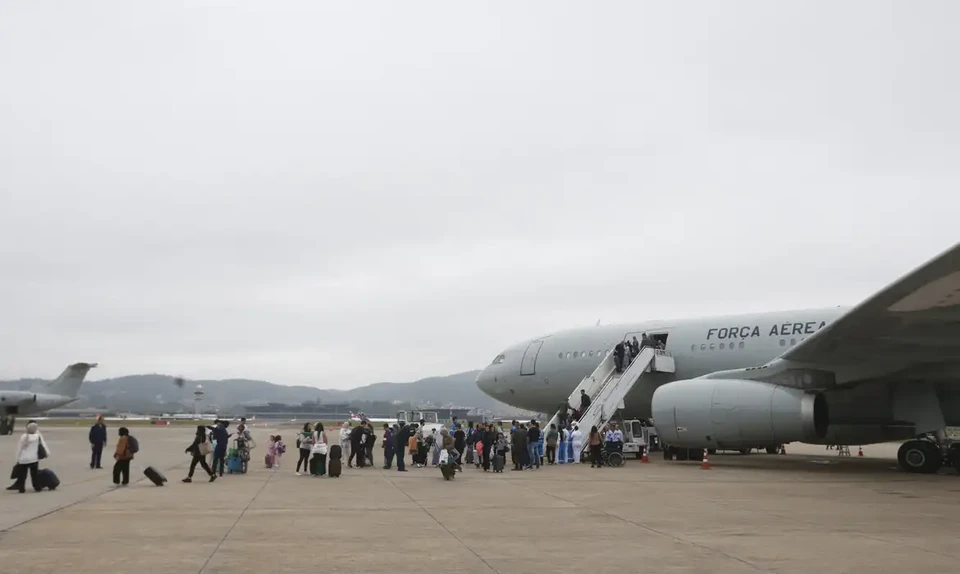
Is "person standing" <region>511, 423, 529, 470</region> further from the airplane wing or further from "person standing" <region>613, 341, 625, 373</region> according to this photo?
the airplane wing

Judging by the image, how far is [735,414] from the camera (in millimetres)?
19031

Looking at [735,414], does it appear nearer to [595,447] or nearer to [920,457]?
[595,447]

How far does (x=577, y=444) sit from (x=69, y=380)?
134 feet

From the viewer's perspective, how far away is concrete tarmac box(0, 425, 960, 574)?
7.36 m

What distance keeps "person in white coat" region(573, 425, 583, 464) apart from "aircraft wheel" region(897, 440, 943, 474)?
24.7 ft

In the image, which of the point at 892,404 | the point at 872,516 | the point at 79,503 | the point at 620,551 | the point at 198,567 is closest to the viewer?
the point at 198,567

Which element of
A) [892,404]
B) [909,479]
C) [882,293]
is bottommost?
[909,479]

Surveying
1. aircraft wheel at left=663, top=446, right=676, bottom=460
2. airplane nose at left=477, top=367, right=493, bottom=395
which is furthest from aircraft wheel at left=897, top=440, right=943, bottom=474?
airplane nose at left=477, top=367, right=493, bottom=395

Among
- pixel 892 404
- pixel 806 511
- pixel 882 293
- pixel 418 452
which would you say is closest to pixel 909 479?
pixel 892 404

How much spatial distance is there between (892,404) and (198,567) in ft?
55.9

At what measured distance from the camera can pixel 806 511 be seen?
11.3 metres

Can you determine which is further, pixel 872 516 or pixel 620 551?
pixel 872 516

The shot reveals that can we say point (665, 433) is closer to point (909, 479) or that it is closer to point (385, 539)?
point (909, 479)

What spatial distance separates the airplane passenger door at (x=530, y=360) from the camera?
28594 mm
